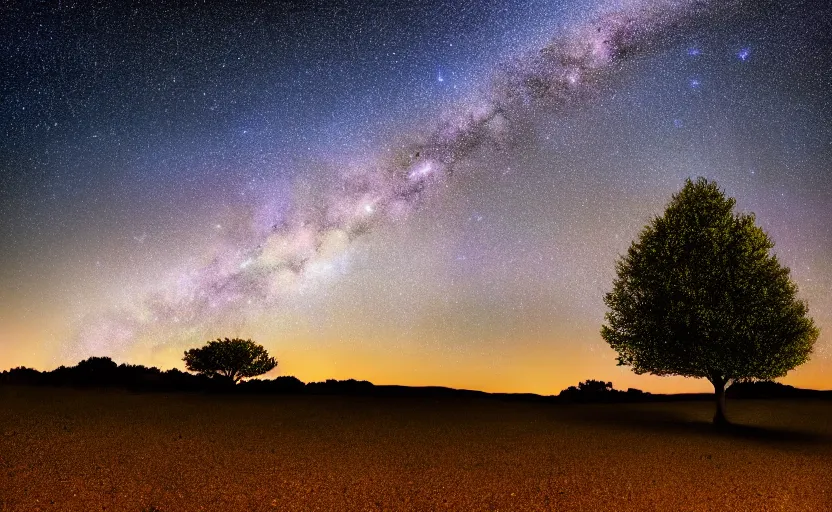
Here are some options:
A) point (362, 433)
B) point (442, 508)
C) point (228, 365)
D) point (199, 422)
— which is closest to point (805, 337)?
point (362, 433)

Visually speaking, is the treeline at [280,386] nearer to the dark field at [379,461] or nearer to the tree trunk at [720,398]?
the dark field at [379,461]

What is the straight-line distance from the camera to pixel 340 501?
32.3 ft

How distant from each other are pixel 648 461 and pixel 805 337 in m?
15.5

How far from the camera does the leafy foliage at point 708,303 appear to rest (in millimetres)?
23734

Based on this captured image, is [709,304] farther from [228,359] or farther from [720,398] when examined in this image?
[228,359]

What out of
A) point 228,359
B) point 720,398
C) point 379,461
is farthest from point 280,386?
point 720,398

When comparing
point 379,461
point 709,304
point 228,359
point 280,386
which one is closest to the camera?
point 379,461

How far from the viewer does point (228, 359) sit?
50375 millimetres

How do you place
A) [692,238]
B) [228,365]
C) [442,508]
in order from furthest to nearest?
1. [228,365]
2. [692,238]
3. [442,508]

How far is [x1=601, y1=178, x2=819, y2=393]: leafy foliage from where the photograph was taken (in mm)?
23734

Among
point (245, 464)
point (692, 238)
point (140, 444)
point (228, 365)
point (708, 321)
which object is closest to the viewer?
point (245, 464)

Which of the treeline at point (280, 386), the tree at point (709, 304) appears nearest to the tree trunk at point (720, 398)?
the tree at point (709, 304)

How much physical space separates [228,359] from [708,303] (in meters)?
43.3

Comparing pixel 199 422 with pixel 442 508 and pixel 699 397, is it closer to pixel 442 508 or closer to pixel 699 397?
pixel 442 508
